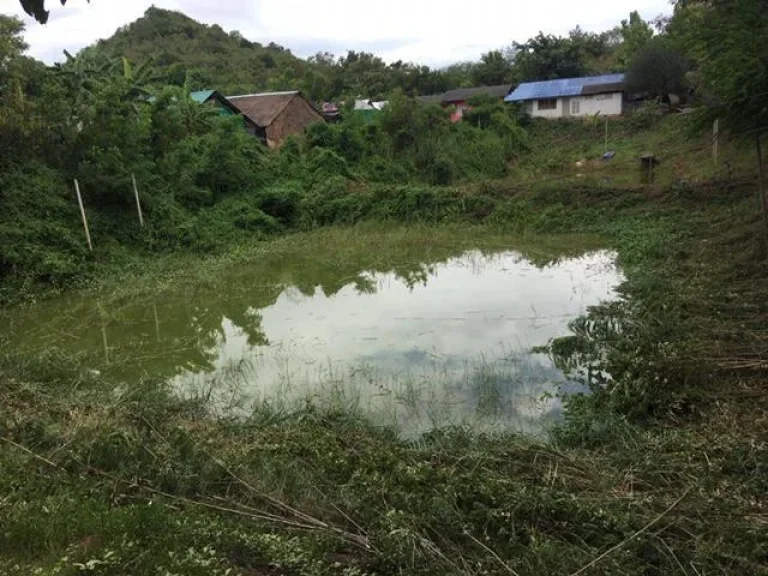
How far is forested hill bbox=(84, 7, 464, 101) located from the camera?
39.7m

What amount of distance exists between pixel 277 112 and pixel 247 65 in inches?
1140

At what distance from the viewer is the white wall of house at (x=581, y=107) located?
3009 centimetres

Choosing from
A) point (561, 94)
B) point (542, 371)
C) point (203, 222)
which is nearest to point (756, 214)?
point (542, 371)

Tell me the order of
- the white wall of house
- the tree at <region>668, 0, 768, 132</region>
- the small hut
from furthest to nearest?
the white wall of house
the small hut
the tree at <region>668, 0, 768, 132</region>

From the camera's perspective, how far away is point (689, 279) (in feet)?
29.2

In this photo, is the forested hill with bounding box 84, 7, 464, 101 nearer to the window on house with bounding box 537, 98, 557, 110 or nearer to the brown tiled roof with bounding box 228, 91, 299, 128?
the brown tiled roof with bounding box 228, 91, 299, 128

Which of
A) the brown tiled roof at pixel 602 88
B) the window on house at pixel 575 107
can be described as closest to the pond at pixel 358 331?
the brown tiled roof at pixel 602 88

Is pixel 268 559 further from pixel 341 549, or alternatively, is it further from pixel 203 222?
pixel 203 222

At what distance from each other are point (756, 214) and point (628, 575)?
418 inches

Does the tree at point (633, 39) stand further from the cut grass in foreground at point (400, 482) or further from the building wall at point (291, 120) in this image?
the cut grass in foreground at point (400, 482)

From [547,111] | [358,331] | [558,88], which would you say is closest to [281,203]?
[358,331]

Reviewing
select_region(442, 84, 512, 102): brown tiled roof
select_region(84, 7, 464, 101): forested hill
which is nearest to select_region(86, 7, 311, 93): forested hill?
select_region(84, 7, 464, 101): forested hill

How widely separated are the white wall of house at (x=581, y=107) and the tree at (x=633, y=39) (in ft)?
14.6

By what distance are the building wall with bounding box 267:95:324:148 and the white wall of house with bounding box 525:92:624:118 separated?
1171cm
